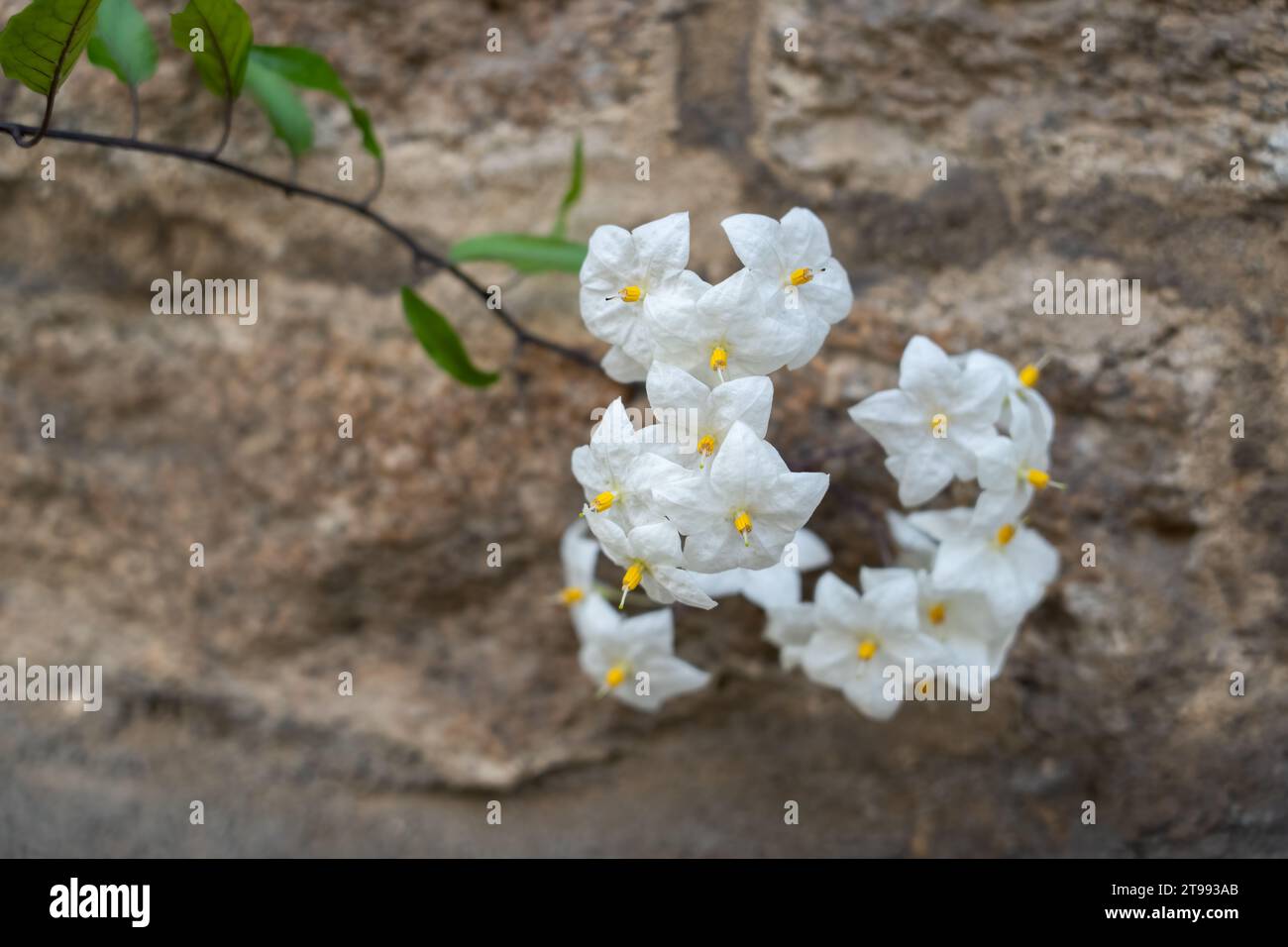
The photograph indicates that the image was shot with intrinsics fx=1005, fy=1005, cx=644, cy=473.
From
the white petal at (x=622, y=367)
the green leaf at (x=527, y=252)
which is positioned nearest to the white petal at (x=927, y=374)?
the white petal at (x=622, y=367)

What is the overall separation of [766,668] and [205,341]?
2.38ft

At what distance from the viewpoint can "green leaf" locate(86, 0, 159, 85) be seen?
882 millimetres

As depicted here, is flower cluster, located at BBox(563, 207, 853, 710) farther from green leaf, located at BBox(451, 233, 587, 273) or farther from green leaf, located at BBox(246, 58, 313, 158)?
green leaf, located at BBox(246, 58, 313, 158)

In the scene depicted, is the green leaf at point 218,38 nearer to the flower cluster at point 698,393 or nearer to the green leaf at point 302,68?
the green leaf at point 302,68

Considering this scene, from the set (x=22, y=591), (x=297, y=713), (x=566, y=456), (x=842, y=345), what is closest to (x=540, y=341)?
(x=566, y=456)

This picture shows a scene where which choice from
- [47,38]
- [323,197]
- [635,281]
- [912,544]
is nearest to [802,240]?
[635,281]

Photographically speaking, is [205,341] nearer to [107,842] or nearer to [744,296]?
[107,842]

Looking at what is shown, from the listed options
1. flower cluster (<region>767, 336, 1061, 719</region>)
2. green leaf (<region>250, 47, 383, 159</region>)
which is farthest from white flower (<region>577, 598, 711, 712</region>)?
green leaf (<region>250, 47, 383, 159</region>)

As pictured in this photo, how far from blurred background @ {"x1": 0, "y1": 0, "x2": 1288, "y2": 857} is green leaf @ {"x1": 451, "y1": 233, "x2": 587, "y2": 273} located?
12cm

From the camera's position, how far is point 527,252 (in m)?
0.96

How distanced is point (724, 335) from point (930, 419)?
216mm

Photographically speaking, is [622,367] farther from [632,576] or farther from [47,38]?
[47,38]

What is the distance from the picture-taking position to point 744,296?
712 mm
